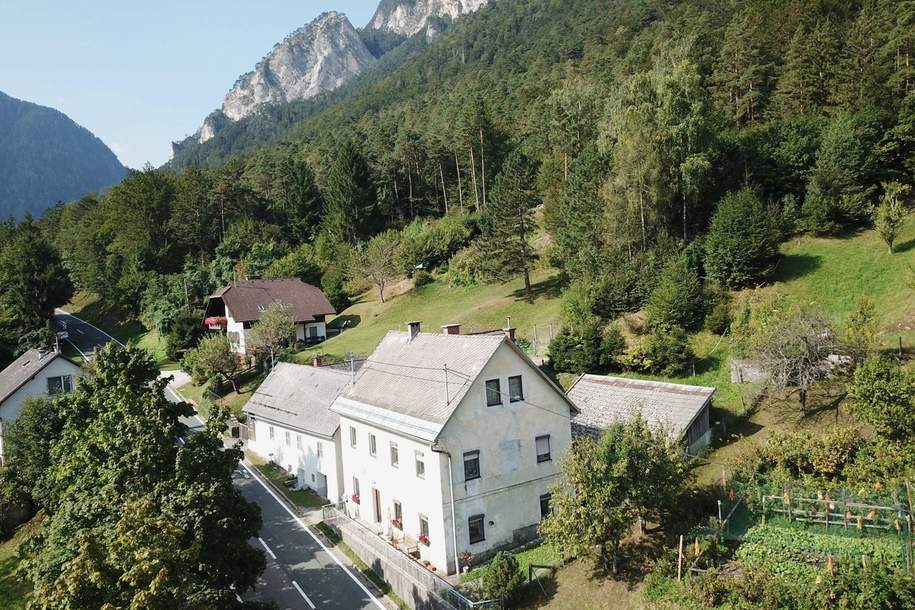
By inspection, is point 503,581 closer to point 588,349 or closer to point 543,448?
point 543,448

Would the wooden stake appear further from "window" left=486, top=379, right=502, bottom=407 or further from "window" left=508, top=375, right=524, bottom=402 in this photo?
"window" left=486, top=379, right=502, bottom=407

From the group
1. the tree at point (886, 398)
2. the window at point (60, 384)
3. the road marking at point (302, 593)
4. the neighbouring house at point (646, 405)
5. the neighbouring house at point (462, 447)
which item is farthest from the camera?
the window at point (60, 384)

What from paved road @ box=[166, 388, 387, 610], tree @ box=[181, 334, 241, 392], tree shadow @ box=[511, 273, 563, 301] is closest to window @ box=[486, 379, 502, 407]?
paved road @ box=[166, 388, 387, 610]

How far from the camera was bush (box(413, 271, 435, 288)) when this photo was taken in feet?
230

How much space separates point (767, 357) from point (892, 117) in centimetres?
3080

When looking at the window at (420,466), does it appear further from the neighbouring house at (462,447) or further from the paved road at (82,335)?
the paved road at (82,335)

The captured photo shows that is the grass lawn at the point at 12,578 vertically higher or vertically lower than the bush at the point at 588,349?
lower

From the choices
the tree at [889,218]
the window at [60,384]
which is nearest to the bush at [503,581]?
the tree at [889,218]

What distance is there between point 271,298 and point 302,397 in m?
30.3

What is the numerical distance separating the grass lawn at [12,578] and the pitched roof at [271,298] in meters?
28.8

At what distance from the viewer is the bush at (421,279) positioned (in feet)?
230

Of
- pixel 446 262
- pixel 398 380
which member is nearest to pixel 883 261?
pixel 398 380

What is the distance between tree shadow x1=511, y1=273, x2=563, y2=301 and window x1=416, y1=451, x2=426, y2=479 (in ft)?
104

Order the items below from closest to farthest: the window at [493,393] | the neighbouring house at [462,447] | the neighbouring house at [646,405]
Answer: the neighbouring house at [462,447] < the window at [493,393] < the neighbouring house at [646,405]
